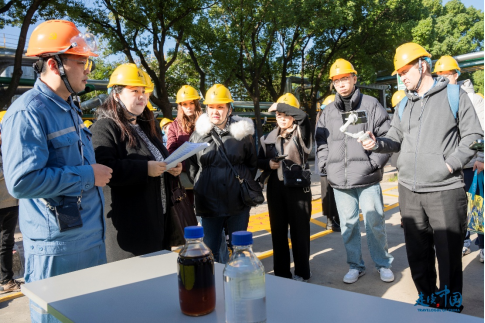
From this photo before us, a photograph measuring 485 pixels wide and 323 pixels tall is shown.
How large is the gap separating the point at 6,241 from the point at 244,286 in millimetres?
3896

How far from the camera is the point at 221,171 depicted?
142 inches

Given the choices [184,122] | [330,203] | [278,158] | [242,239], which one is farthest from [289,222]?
[242,239]

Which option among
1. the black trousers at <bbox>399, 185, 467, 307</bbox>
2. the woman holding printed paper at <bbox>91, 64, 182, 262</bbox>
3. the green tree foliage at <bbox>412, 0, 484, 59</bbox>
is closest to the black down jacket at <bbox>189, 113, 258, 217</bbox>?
the woman holding printed paper at <bbox>91, 64, 182, 262</bbox>

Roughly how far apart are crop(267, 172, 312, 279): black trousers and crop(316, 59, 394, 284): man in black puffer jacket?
38 centimetres

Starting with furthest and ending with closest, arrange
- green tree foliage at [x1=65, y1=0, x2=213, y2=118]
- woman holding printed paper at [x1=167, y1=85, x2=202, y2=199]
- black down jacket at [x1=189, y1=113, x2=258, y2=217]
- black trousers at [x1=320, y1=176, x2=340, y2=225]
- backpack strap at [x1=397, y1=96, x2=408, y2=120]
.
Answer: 1. green tree foliage at [x1=65, y1=0, x2=213, y2=118]
2. black trousers at [x1=320, y1=176, x2=340, y2=225]
3. woman holding printed paper at [x1=167, y1=85, x2=202, y2=199]
4. black down jacket at [x1=189, y1=113, x2=258, y2=217]
5. backpack strap at [x1=397, y1=96, x2=408, y2=120]

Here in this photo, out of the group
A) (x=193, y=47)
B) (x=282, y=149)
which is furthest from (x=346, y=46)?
(x=282, y=149)

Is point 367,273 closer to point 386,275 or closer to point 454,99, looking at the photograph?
point 386,275

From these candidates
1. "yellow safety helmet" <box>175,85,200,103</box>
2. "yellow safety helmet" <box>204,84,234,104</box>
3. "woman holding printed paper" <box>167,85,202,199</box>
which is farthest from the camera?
"yellow safety helmet" <box>175,85,200,103</box>

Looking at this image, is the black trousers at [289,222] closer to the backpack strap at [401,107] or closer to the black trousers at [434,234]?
the black trousers at [434,234]

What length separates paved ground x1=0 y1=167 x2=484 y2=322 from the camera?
11.9 feet

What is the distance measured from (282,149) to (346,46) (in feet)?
60.2

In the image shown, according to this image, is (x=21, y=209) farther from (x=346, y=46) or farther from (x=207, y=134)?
(x=346, y=46)

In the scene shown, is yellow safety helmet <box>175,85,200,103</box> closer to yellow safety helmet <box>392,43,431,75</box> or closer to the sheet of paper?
the sheet of paper

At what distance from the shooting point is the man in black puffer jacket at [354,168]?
12.6 feet
